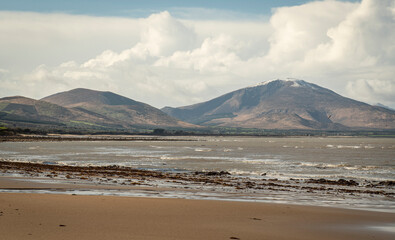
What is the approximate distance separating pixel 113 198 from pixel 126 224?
20.1ft

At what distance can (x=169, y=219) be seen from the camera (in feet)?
56.7

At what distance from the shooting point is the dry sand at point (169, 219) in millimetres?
14721

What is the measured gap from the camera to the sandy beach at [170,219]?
14.7 m

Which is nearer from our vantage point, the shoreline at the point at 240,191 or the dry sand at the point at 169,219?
the dry sand at the point at 169,219

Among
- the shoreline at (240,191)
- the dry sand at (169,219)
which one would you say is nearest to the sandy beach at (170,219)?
the dry sand at (169,219)

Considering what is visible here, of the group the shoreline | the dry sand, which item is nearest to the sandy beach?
the dry sand

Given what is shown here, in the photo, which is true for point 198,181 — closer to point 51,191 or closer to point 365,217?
point 51,191

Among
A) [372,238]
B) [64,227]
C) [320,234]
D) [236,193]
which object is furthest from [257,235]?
[236,193]

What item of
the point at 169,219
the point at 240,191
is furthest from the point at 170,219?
the point at 240,191

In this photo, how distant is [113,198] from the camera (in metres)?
21.9

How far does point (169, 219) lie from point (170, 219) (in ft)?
0.13

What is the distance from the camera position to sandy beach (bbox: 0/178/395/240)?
14742 millimetres

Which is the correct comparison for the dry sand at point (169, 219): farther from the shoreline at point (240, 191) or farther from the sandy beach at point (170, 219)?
the shoreline at point (240, 191)

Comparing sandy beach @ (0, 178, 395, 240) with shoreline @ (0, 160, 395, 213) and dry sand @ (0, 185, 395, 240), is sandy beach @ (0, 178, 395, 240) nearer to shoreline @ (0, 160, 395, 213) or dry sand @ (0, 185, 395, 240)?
dry sand @ (0, 185, 395, 240)
